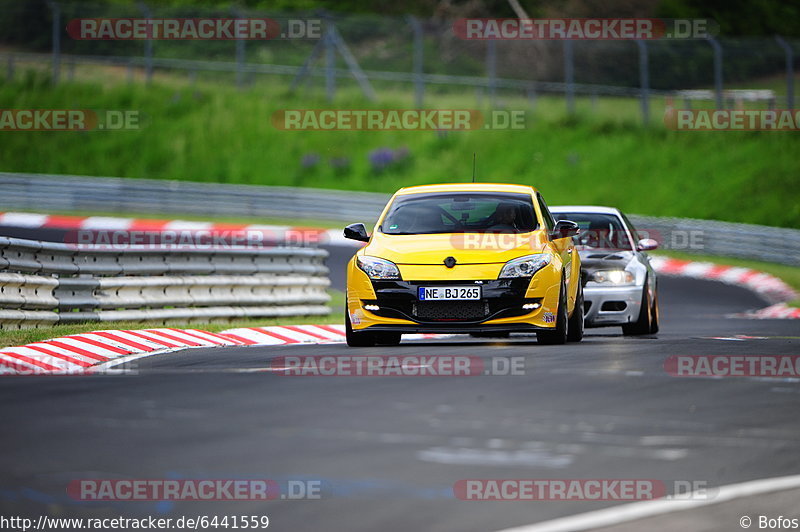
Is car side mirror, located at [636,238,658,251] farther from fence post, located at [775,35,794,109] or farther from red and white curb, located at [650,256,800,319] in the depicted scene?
fence post, located at [775,35,794,109]

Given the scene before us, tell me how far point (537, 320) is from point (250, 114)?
33.6 metres

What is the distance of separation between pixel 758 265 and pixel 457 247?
19.3m

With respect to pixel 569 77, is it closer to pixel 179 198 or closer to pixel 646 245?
pixel 179 198

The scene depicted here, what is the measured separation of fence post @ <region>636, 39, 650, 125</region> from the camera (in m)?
37.4

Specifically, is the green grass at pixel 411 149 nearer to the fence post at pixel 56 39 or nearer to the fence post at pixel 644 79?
the fence post at pixel 644 79

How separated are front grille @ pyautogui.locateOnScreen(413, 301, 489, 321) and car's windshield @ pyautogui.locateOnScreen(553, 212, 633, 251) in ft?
14.1

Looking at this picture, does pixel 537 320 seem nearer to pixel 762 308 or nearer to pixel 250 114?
pixel 762 308

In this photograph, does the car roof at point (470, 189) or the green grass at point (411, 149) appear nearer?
the car roof at point (470, 189)

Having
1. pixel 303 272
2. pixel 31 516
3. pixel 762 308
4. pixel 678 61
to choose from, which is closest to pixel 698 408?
pixel 31 516
